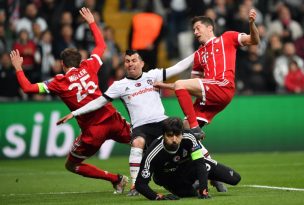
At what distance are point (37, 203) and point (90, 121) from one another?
1990 mm

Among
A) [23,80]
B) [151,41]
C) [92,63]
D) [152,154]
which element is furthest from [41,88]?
[151,41]

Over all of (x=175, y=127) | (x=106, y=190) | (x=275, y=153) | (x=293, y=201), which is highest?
(x=175, y=127)

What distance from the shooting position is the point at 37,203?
12.0 metres

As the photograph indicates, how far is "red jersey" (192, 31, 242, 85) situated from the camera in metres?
13.0

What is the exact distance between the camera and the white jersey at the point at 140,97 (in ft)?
42.2

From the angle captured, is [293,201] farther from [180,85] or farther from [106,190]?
[106,190]

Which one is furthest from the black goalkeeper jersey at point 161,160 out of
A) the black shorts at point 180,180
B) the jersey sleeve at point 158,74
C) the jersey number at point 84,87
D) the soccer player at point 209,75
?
the jersey number at point 84,87

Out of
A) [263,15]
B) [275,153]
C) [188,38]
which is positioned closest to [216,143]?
[275,153]

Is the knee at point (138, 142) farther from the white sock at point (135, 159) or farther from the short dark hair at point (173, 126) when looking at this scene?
the short dark hair at point (173, 126)

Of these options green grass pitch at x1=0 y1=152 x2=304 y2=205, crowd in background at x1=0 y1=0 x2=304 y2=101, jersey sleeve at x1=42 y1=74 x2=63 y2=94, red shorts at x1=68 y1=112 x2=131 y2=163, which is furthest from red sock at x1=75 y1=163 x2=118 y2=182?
crowd in background at x1=0 y1=0 x2=304 y2=101

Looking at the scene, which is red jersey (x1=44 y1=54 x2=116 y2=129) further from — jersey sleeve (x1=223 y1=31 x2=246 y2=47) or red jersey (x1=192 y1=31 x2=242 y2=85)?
jersey sleeve (x1=223 y1=31 x2=246 y2=47)

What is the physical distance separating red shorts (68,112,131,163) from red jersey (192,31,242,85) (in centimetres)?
156

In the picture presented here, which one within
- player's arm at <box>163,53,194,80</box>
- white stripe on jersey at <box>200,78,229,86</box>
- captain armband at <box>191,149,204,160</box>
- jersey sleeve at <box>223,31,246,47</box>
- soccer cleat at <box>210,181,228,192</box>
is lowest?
soccer cleat at <box>210,181,228,192</box>

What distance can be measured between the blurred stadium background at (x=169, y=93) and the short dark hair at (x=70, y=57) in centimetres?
462
